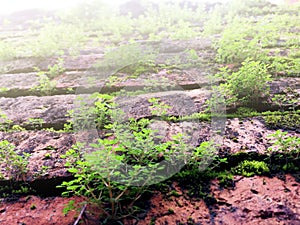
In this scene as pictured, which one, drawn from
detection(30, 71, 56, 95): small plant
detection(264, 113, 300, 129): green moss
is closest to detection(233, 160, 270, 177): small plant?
detection(264, 113, 300, 129): green moss

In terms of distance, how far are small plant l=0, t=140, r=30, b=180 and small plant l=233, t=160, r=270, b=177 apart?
242 cm

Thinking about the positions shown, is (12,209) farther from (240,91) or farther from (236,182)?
(240,91)

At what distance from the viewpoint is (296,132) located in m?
3.26

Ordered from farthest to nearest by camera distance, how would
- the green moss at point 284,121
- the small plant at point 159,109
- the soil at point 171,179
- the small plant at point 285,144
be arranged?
the small plant at point 159,109, the green moss at point 284,121, the small plant at point 285,144, the soil at point 171,179

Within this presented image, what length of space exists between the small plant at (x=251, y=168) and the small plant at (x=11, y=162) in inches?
95.3

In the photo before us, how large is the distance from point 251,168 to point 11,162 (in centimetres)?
279

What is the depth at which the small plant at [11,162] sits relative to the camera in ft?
9.57

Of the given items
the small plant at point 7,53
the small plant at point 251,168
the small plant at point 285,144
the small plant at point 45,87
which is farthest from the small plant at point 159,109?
the small plant at point 7,53

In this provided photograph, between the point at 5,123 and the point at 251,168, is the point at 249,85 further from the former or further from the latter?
the point at 5,123

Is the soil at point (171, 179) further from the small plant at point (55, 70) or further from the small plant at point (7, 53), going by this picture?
the small plant at point (7, 53)

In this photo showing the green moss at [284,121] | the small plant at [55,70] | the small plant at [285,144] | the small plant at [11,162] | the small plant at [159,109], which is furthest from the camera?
the small plant at [55,70]

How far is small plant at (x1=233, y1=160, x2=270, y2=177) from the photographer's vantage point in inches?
111

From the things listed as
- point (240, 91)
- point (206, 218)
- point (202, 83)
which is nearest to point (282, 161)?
point (206, 218)

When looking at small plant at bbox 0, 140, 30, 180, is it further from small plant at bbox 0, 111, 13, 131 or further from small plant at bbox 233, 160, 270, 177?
small plant at bbox 233, 160, 270, 177
